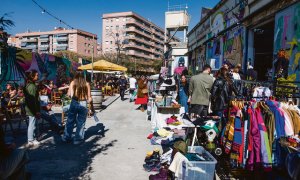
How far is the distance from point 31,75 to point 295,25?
23.8 feet

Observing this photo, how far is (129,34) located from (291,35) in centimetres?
10123

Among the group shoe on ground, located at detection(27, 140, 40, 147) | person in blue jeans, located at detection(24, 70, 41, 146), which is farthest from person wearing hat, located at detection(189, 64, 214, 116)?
shoe on ground, located at detection(27, 140, 40, 147)

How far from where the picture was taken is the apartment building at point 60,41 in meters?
113

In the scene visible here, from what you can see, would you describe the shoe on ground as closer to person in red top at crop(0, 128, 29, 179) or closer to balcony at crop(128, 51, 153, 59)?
person in red top at crop(0, 128, 29, 179)

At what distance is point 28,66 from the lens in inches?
603

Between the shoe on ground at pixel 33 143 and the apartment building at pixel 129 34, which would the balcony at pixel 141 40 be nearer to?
the apartment building at pixel 129 34

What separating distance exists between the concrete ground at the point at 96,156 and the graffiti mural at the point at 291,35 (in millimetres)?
4673

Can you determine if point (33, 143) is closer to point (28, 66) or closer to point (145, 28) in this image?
point (28, 66)

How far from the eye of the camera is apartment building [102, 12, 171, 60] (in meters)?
104

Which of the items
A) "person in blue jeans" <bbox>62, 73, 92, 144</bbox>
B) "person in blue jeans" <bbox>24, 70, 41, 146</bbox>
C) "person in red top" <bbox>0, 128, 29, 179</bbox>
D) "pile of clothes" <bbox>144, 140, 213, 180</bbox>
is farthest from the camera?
"person in blue jeans" <bbox>62, 73, 92, 144</bbox>

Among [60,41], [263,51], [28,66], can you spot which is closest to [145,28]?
[60,41]

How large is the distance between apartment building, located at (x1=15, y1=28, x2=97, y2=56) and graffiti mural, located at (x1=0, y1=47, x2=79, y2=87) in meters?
89.2

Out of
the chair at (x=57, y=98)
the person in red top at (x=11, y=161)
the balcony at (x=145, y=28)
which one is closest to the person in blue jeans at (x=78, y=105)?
the person in red top at (x=11, y=161)

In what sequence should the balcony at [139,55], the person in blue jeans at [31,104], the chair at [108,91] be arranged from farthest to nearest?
the balcony at [139,55]
the chair at [108,91]
the person in blue jeans at [31,104]
